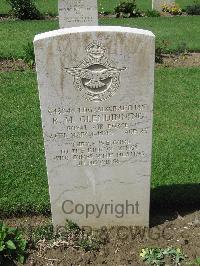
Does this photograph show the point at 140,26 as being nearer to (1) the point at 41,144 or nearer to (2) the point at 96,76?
(1) the point at 41,144

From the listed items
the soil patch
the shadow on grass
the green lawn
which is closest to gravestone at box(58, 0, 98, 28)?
the green lawn

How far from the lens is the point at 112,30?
3.97 metres

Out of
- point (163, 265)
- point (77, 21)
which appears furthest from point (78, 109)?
point (77, 21)

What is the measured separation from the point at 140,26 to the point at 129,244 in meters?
11.5

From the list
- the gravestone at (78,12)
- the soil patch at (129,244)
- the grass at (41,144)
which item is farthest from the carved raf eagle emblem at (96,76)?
the gravestone at (78,12)

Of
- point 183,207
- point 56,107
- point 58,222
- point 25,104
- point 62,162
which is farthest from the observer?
point 25,104

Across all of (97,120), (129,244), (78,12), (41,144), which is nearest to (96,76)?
(97,120)

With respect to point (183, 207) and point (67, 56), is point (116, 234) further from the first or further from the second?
point (67, 56)

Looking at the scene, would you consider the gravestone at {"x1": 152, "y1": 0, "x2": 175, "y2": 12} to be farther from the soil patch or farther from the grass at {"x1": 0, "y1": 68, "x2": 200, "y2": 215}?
the soil patch

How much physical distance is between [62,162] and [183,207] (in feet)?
5.67

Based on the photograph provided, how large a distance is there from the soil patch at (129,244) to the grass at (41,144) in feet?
1.22

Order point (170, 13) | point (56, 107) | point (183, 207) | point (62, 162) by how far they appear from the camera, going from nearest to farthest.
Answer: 1. point (56, 107)
2. point (62, 162)
3. point (183, 207)
4. point (170, 13)

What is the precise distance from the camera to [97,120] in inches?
172

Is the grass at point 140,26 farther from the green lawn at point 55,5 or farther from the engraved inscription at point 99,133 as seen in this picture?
the engraved inscription at point 99,133
